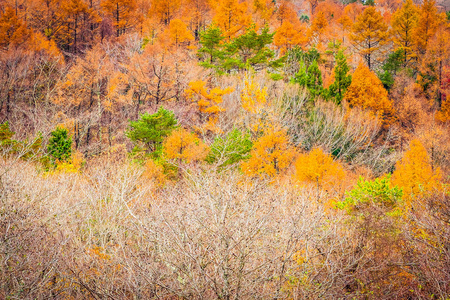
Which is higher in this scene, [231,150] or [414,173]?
[414,173]

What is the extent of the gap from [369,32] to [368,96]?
9.53 meters

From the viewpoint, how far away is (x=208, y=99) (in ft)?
77.2

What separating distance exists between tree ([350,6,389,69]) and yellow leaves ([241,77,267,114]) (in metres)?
15.8

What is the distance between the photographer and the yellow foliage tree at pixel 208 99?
2262 centimetres

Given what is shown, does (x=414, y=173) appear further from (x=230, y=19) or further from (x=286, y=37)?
(x=230, y=19)

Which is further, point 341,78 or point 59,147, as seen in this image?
point 341,78

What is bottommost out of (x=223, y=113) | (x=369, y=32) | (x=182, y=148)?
(x=182, y=148)

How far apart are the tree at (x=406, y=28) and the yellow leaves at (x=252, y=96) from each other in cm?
1845

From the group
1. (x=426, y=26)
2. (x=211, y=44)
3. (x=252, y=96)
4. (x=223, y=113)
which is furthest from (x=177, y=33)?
(x=426, y=26)

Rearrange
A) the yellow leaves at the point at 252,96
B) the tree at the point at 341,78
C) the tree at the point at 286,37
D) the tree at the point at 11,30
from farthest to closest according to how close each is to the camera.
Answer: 1. the tree at the point at 286,37
2. the tree at the point at 341,78
3. the tree at the point at 11,30
4. the yellow leaves at the point at 252,96

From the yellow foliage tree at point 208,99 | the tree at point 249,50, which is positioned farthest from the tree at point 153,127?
the tree at point 249,50

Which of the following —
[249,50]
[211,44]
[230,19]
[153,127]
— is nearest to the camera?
[153,127]

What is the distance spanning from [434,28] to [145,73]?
1164 inches

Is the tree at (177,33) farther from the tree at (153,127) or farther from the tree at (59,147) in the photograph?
the tree at (59,147)
